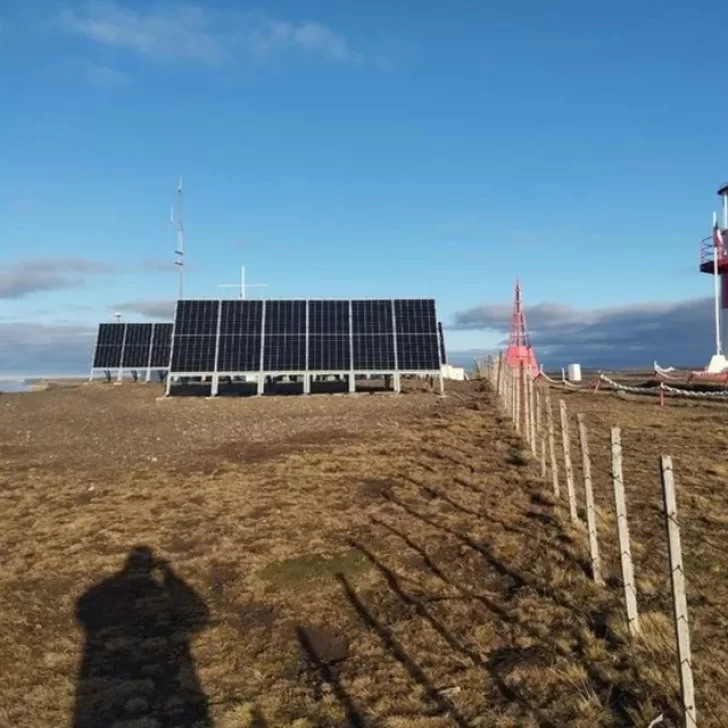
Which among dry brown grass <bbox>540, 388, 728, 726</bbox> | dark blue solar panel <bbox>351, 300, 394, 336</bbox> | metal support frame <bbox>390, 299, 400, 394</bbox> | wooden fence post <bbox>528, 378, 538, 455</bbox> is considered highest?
dark blue solar panel <bbox>351, 300, 394, 336</bbox>

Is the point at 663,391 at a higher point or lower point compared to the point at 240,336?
lower

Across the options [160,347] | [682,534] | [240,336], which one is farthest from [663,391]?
[160,347]

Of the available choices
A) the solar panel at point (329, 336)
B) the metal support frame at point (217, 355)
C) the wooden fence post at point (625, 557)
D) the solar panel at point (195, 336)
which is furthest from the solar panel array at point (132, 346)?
the wooden fence post at point (625, 557)

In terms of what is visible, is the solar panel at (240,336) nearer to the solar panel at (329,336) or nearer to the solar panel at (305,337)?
the solar panel at (305,337)

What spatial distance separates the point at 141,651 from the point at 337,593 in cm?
164

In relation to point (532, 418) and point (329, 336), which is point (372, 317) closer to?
point (329, 336)

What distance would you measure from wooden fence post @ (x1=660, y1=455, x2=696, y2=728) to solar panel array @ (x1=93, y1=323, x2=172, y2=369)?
35.9m

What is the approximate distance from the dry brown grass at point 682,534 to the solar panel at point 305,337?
33.5 feet

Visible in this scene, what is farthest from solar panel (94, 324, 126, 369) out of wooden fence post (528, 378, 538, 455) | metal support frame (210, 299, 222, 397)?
wooden fence post (528, 378, 538, 455)

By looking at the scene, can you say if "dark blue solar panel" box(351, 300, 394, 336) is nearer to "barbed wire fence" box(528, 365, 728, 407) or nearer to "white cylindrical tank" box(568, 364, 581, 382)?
"barbed wire fence" box(528, 365, 728, 407)

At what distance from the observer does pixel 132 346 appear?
39.5 m

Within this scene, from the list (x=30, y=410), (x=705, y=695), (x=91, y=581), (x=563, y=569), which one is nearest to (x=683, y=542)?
(x=563, y=569)

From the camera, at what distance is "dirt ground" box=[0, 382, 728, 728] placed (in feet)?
14.6

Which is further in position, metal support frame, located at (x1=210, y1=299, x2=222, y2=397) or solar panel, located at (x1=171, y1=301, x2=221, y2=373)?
solar panel, located at (x1=171, y1=301, x2=221, y2=373)
